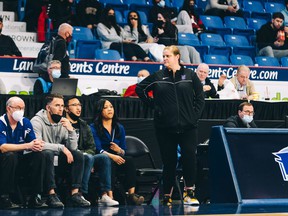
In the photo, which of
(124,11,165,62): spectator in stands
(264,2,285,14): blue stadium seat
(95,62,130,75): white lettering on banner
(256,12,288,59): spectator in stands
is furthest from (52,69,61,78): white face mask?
(264,2,285,14): blue stadium seat

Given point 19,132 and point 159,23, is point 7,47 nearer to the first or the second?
point 159,23

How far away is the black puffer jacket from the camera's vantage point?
34.3 ft

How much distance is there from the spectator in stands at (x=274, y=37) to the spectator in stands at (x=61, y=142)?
8.87 m

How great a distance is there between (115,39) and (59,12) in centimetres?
122

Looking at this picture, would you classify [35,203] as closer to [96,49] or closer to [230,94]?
[230,94]

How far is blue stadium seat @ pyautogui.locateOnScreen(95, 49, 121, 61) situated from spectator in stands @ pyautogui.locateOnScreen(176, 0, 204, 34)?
2997mm

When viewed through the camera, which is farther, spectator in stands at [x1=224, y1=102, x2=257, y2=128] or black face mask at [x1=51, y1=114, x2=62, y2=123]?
spectator in stands at [x1=224, y1=102, x2=257, y2=128]

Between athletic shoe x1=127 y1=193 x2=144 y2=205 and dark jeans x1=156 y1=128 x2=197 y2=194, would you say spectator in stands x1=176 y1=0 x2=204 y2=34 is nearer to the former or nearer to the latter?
athletic shoe x1=127 y1=193 x2=144 y2=205

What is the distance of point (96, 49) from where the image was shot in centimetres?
1659

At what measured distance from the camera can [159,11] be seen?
61.9 ft

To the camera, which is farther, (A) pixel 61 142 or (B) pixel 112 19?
(B) pixel 112 19

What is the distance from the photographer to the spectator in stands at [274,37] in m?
19.1

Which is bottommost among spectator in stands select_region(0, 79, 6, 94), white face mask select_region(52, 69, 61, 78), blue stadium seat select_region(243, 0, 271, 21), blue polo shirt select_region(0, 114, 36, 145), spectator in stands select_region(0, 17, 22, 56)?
blue polo shirt select_region(0, 114, 36, 145)

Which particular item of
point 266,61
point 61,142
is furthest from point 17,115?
point 266,61
